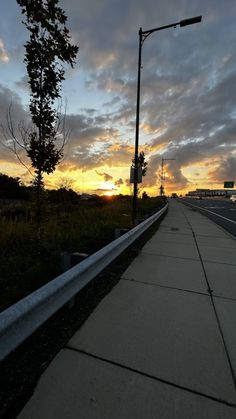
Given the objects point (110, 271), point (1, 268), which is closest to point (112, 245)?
point (110, 271)

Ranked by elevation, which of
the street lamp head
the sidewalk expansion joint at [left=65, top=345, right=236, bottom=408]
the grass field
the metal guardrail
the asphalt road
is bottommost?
the asphalt road

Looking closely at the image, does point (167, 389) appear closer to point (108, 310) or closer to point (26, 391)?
point (26, 391)

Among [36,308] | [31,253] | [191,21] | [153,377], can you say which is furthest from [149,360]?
[191,21]

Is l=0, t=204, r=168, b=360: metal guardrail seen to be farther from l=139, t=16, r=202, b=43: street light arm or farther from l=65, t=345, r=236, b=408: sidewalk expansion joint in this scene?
l=139, t=16, r=202, b=43: street light arm

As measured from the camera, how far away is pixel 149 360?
2416mm

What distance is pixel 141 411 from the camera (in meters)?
1.85

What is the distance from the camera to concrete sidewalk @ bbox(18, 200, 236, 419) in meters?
1.89

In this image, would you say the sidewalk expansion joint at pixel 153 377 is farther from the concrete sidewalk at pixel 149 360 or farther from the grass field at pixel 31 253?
the grass field at pixel 31 253

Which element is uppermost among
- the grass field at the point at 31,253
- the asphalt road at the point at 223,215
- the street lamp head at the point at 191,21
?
the street lamp head at the point at 191,21

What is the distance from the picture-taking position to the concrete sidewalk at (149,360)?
1.89 m

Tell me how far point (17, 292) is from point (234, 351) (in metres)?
2.75

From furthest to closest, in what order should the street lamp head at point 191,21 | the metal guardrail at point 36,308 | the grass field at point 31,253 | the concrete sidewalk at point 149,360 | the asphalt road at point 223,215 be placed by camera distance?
the asphalt road at point 223,215 < the street lamp head at point 191,21 < the grass field at point 31,253 < the concrete sidewalk at point 149,360 < the metal guardrail at point 36,308

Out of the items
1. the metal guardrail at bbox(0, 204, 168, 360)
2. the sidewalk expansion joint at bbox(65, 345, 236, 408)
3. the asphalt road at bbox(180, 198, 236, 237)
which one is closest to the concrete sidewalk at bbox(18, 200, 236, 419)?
the sidewalk expansion joint at bbox(65, 345, 236, 408)

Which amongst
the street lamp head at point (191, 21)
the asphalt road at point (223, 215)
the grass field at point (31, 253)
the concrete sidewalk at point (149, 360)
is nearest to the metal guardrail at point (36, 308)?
the concrete sidewalk at point (149, 360)
